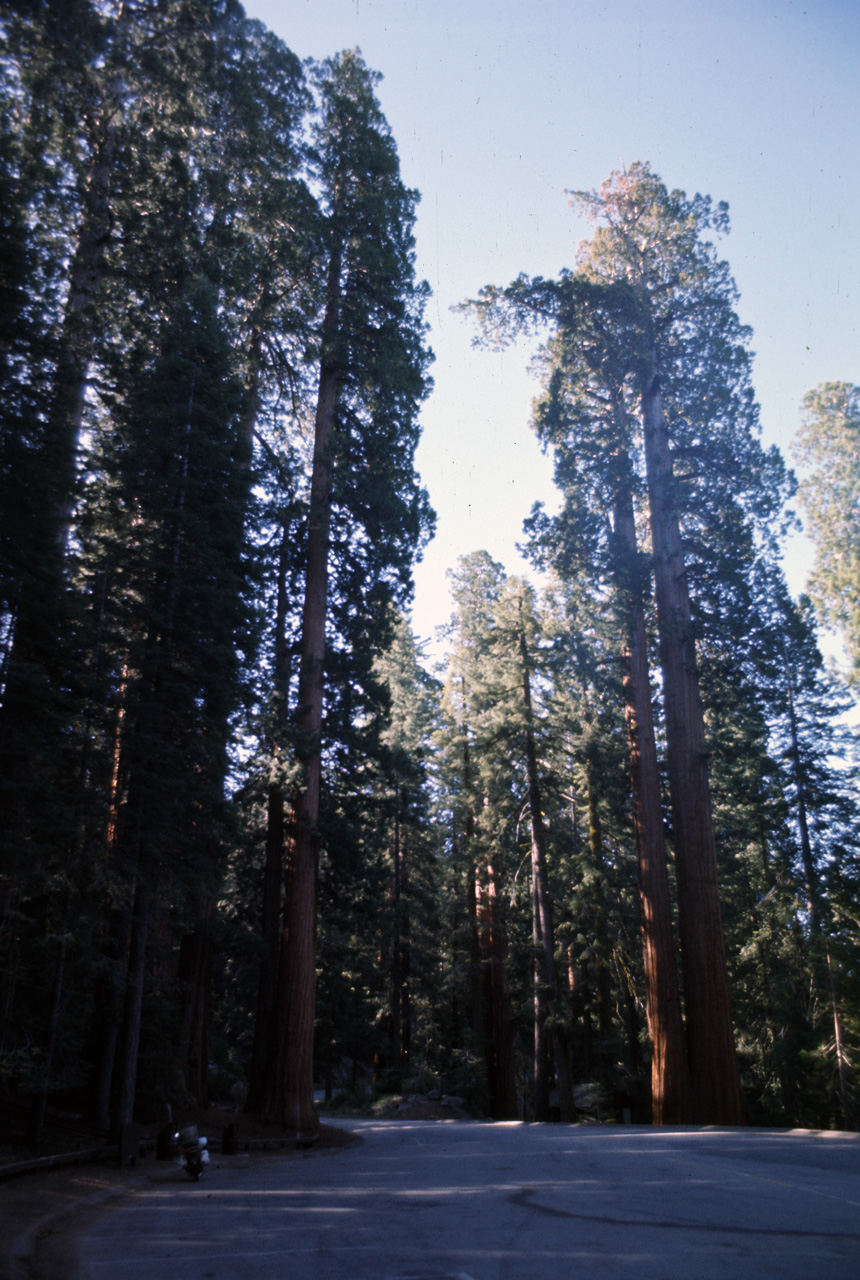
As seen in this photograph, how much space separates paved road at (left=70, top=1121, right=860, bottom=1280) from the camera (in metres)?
4.71

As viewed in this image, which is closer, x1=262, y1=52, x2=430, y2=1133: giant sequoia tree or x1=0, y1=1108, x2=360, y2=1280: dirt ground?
x1=0, y1=1108, x2=360, y2=1280: dirt ground

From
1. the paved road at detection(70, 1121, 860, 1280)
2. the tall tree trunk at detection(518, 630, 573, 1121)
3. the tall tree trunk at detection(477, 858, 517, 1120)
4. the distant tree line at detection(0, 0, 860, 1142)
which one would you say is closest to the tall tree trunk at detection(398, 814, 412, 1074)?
the tall tree trunk at detection(477, 858, 517, 1120)

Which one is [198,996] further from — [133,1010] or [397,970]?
[397,970]

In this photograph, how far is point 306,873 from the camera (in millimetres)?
15469

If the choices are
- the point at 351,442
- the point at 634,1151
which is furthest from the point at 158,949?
the point at 351,442

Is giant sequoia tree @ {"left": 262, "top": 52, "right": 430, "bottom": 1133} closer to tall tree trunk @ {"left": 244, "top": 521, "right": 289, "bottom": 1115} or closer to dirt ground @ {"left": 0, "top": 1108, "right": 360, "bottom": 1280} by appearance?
tall tree trunk @ {"left": 244, "top": 521, "right": 289, "bottom": 1115}

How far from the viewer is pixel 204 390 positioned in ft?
46.6

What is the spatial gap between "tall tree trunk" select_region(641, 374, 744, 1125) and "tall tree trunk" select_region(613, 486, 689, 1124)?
64 centimetres

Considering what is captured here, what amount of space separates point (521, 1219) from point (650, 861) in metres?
11.2

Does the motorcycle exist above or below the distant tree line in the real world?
below

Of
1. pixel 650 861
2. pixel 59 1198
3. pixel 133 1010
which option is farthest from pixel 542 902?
pixel 59 1198

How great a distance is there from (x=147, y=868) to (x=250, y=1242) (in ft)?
22.1

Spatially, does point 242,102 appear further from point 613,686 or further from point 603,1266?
point 603,1266

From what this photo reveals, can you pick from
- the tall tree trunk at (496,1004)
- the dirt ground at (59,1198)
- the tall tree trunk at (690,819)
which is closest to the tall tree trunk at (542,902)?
the tall tree trunk at (496,1004)
